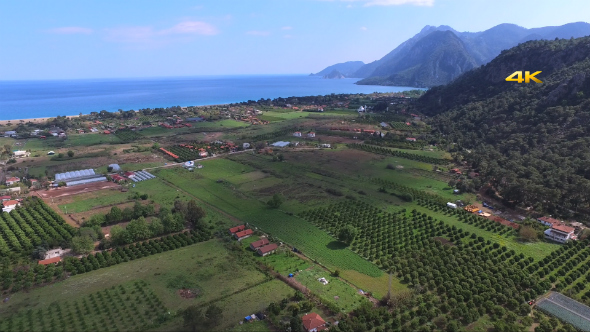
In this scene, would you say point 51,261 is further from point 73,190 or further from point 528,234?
point 528,234

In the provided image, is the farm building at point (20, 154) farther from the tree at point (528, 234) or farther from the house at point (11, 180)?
the tree at point (528, 234)

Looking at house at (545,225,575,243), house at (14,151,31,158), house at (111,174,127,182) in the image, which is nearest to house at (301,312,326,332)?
house at (545,225,575,243)

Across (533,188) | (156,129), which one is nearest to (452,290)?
(533,188)

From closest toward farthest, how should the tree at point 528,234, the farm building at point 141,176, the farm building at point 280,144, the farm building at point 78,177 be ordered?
1. the tree at point 528,234
2. the farm building at point 78,177
3. the farm building at point 141,176
4. the farm building at point 280,144

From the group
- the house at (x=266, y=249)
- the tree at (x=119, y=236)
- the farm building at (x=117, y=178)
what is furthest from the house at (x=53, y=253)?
the farm building at (x=117, y=178)

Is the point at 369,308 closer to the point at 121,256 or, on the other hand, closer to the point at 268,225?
the point at 268,225

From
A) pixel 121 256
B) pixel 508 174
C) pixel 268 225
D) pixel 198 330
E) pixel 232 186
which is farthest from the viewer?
pixel 232 186

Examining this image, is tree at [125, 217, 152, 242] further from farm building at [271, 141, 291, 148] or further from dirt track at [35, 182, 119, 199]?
farm building at [271, 141, 291, 148]
